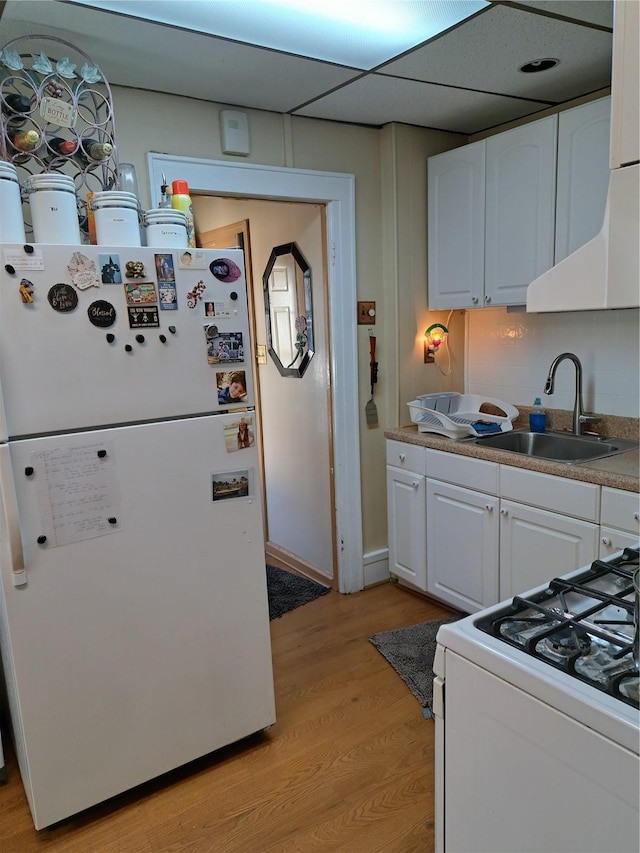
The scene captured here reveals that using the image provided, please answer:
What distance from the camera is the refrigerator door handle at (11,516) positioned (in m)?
1.63

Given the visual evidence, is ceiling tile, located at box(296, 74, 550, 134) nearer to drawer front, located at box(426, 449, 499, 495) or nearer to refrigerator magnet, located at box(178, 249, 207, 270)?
refrigerator magnet, located at box(178, 249, 207, 270)

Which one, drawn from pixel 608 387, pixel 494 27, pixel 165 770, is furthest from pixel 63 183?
pixel 608 387

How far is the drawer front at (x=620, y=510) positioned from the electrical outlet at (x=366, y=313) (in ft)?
4.83

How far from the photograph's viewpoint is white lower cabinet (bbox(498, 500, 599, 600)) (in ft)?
7.61

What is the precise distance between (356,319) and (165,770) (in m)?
2.15

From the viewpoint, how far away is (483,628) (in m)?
1.15

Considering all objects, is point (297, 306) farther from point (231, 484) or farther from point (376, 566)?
point (231, 484)

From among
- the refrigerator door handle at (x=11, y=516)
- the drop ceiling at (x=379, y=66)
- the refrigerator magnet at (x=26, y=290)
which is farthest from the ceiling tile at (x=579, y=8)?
the refrigerator door handle at (x=11, y=516)

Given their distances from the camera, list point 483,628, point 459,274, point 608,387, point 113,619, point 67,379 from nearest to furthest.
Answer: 1. point 483,628
2. point 67,379
3. point 113,619
4. point 608,387
5. point 459,274

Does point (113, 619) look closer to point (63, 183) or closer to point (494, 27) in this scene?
point (63, 183)

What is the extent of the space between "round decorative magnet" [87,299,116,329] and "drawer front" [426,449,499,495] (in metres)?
1.67

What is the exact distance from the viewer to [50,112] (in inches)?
77.1

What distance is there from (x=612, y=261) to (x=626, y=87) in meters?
0.27

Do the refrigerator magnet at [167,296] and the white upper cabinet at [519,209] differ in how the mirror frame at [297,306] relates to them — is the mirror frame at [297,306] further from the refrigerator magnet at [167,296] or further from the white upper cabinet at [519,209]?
the refrigerator magnet at [167,296]
